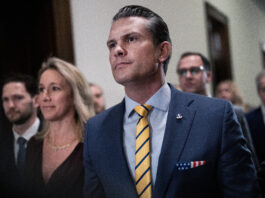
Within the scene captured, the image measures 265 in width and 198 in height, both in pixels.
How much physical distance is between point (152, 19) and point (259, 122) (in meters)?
0.46

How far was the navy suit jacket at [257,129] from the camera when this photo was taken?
0.71 meters

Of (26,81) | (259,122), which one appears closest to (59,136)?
(26,81)

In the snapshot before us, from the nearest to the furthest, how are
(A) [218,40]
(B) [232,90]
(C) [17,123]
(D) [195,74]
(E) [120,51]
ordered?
(E) [120,51] < (A) [218,40] < (D) [195,74] < (C) [17,123] < (B) [232,90]

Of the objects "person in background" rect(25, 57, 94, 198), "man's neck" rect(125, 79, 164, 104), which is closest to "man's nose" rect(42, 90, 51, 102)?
"person in background" rect(25, 57, 94, 198)

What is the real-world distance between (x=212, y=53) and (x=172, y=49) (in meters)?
0.13

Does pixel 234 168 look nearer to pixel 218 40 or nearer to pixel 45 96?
Answer: pixel 218 40

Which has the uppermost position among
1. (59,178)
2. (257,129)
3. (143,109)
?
(143,109)

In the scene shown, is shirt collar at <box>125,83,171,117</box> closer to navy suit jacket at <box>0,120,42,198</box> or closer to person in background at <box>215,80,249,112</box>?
person in background at <box>215,80,249,112</box>

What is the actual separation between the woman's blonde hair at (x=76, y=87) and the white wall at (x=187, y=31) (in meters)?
0.18

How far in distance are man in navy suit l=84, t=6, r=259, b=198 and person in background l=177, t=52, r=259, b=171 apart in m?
0.08

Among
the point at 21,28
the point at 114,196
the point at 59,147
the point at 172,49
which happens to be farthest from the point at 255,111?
the point at 21,28

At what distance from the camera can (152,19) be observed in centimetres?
60

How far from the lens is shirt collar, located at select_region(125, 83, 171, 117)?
63 cm

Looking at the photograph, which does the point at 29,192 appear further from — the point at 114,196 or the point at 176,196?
the point at 176,196
